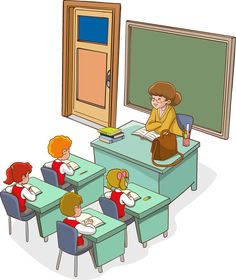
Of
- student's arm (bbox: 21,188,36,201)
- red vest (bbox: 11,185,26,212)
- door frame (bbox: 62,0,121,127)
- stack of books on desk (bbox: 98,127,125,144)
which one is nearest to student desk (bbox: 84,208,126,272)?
student's arm (bbox: 21,188,36,201)

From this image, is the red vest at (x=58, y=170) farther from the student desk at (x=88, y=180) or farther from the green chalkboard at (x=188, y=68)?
the green chalkboard at (x=188, y=68)

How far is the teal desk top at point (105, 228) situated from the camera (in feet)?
24.6

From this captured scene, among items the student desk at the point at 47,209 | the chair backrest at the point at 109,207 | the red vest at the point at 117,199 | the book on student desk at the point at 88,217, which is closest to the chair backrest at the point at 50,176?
the student desk at the point at 47,209

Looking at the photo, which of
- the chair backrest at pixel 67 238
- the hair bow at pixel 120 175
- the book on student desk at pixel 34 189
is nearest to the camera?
the chair backrest at pixel 67 238

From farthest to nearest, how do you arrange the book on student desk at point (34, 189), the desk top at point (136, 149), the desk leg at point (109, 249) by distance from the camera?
1. the desk top at point (136, 149)
2. the book on student desk at point (34, 189)
3. the desk leg at point (109, 249)

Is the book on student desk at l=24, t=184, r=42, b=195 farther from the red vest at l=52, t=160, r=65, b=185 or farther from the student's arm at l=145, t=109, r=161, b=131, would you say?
the student's arm at l=145, t=109, r=161, b=131

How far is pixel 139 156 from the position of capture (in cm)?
893

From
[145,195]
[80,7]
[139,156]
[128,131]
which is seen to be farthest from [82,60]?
[145,195]

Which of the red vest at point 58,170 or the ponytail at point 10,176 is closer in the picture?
the ponytail at point 10,176

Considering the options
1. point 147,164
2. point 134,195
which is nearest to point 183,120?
point 147,164

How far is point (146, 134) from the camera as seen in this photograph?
9398 millimetres

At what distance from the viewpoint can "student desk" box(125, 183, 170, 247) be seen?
26.3 feet

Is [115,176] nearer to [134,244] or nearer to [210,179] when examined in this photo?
[134,244]

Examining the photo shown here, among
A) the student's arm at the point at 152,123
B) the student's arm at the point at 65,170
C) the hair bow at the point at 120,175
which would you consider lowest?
the student's arm at the point at 65,170
